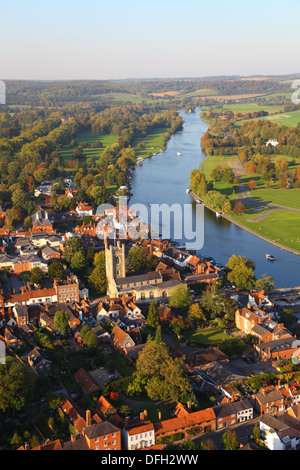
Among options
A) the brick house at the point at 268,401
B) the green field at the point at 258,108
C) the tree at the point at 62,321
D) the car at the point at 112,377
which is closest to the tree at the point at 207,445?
the brick house at the point at 268,401

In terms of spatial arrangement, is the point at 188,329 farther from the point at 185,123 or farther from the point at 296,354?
the point at 185,123

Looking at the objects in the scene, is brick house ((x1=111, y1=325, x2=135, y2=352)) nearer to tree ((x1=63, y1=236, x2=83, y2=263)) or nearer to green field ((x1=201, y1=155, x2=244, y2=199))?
tree ((x1=63, y1=236, x2=83, y2=263))

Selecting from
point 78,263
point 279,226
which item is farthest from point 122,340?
point 279,226

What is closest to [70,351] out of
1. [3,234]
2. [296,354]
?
[296,354]

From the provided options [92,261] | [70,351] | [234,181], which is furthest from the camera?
[234,181]

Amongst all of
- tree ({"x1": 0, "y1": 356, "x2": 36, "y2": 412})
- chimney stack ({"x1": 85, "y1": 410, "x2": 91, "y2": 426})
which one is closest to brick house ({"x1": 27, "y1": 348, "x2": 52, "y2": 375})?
tree ({"x1": 0, "y1": 356, "x2": 36, "y2": 412})

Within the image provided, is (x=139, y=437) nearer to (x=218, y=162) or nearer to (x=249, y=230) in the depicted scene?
(x=249, y=230)
